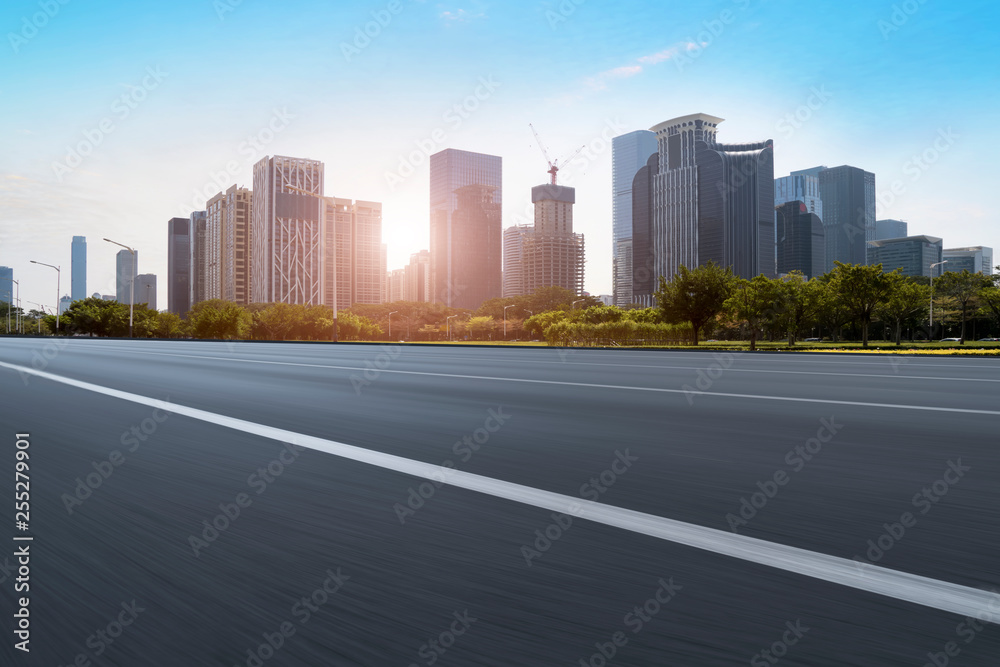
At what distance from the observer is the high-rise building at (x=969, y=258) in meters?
161

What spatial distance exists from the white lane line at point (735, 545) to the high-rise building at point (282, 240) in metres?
119

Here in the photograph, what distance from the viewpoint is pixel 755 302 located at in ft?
148

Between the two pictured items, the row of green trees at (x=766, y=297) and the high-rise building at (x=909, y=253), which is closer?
the row of green trees at (x=766, y=297)

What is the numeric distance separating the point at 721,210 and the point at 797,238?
165 ft

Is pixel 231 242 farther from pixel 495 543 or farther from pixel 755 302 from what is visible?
pixel 495 543

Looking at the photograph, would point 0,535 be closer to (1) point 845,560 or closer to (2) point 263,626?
(2) point 263,626

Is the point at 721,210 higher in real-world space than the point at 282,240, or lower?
higher

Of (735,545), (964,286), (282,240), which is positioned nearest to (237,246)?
(282,240)

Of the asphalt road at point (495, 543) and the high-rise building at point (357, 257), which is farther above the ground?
the high-rise building at point (357, 257)

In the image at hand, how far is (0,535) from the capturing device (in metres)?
2.65

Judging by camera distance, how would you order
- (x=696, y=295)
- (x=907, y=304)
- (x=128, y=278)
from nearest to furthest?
(x=696, y=295) → (x=907, y=304) → (x=128, y=278)

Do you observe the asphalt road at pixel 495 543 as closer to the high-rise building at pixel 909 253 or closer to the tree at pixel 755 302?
the tree at pixel 755 302

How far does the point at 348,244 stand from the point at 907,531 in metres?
160

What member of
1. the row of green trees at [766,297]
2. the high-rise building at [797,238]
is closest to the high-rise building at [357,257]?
the row of green trees at [766,297]
